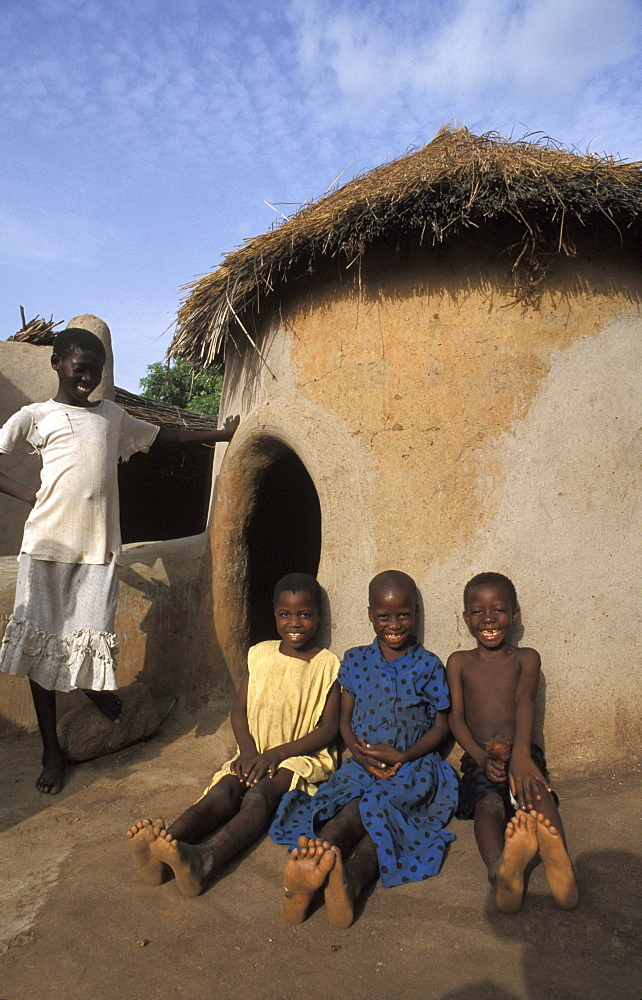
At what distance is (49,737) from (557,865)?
2.25 metres

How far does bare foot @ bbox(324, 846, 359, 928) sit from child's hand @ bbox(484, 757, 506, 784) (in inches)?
30.5

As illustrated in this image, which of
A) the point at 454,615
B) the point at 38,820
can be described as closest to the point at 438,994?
the point at 454,615

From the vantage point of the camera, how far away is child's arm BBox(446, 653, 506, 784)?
97.2 inches

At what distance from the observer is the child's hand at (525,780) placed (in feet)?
7.48

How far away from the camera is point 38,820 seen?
2705 mm

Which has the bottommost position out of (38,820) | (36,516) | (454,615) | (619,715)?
(38,820)

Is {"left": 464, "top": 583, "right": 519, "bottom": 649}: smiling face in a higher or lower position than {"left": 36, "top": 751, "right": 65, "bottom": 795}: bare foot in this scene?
higher

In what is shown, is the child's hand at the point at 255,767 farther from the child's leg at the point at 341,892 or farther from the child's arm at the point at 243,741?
the child's leg at the point at 341,892

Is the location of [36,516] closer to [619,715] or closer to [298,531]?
[619,715]

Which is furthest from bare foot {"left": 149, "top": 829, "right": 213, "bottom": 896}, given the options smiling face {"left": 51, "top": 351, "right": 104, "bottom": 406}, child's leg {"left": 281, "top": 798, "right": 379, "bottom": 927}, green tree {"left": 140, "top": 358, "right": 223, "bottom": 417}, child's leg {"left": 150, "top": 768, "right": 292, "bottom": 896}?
green tree {"left": 140, "top": 358, "right": 223, "bottom": 417}

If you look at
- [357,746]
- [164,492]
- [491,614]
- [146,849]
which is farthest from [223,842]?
[164,492]

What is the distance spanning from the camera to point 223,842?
2.21 m

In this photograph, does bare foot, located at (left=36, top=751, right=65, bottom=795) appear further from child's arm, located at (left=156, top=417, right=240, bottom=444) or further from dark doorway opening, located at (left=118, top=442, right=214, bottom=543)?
dark doorway opening, located at (left=118, top=442, right=214, bottom=543)

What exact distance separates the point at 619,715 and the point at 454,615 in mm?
796
